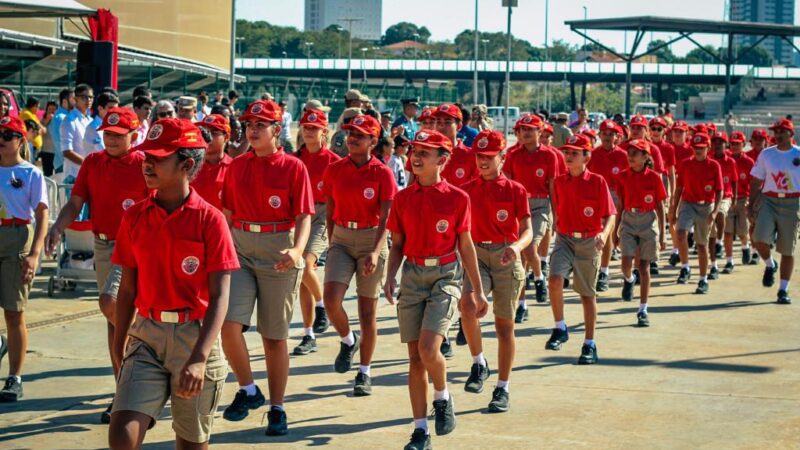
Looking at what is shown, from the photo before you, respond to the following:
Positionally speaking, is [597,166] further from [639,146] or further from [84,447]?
[84,447]

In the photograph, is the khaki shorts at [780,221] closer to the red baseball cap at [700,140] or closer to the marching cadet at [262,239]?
the red baseball cap at [700,140]

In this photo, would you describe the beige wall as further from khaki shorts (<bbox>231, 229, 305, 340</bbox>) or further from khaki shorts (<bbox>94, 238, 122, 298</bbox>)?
khaki shorts (<bbox>231, 229, 305, 340</bbox>)

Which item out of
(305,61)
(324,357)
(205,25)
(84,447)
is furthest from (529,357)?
(305,61)

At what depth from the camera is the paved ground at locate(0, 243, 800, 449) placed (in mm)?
8266

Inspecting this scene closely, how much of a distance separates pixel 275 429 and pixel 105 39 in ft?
34.6

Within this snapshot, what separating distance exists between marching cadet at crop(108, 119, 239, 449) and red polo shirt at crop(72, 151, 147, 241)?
278 centimetres

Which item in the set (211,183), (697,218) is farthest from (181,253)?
(697,218)

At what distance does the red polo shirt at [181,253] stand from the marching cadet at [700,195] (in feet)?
35.9

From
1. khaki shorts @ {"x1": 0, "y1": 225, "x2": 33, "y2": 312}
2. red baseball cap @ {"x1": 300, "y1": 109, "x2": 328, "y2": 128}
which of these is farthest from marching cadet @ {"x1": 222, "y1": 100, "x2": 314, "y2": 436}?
red baseball cap @ {"x1": 300, "y1": 109, "x2": 328, "y2": 128}

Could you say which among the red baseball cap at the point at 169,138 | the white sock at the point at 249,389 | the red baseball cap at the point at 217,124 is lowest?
the white sock at the point at 249,389

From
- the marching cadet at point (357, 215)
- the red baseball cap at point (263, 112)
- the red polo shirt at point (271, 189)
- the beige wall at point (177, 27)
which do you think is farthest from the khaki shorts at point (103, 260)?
the beige wall at point (177, 27)

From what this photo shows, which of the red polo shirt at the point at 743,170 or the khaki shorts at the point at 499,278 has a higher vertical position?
the red polo shirt at the point at 743,170

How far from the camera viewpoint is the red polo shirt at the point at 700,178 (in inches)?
627

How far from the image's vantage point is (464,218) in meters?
8.25
